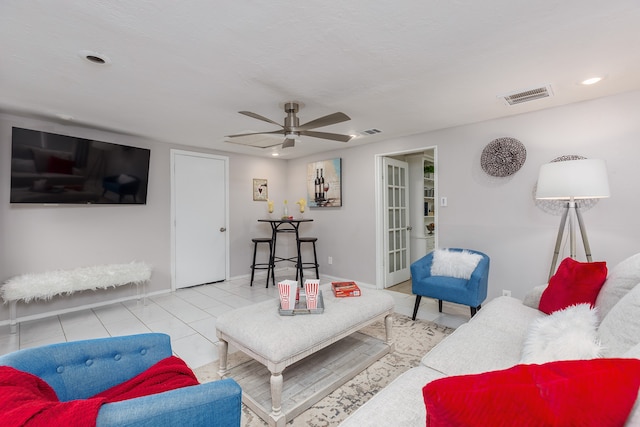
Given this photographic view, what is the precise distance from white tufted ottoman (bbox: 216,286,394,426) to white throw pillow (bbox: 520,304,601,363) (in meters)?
1.10

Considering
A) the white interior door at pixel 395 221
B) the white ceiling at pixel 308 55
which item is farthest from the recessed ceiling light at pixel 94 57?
the white interior door at pixel 395 221

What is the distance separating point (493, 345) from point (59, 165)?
168 inches

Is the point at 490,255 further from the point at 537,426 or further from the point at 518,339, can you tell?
the point at 537,426

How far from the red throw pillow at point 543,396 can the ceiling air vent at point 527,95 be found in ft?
8.47

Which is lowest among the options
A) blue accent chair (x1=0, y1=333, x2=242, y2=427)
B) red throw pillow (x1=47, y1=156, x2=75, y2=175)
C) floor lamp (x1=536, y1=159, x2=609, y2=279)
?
blue accent chair (x1=0, y1=333, x2=242, y2=427)

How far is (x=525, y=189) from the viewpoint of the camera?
3.12 meters

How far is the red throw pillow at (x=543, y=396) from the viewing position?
558 mm

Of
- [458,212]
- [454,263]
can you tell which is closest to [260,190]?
[458,212]

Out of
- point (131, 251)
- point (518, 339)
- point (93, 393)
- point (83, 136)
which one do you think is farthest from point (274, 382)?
point (83, 136)

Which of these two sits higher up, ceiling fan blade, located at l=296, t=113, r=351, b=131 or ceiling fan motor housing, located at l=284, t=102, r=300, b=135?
ceiling fan motor housing, located at l=284, t=102, r=300, b=135

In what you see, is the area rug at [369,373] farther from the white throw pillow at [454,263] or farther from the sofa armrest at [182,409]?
the sofa armrest at [182,409]

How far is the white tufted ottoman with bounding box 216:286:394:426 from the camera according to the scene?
1708 millimetres

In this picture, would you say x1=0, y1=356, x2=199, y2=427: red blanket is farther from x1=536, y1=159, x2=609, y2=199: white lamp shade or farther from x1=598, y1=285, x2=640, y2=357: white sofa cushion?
x1=536, y1=159, x2=609, y2=199: white lamp shade

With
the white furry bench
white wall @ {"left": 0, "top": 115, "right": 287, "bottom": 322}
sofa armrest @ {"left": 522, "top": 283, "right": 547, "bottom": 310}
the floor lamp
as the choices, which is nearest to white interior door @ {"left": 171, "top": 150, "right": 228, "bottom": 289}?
white wall @ {"left": 0, "top": 115, "right": 287, "bottom": 322}
